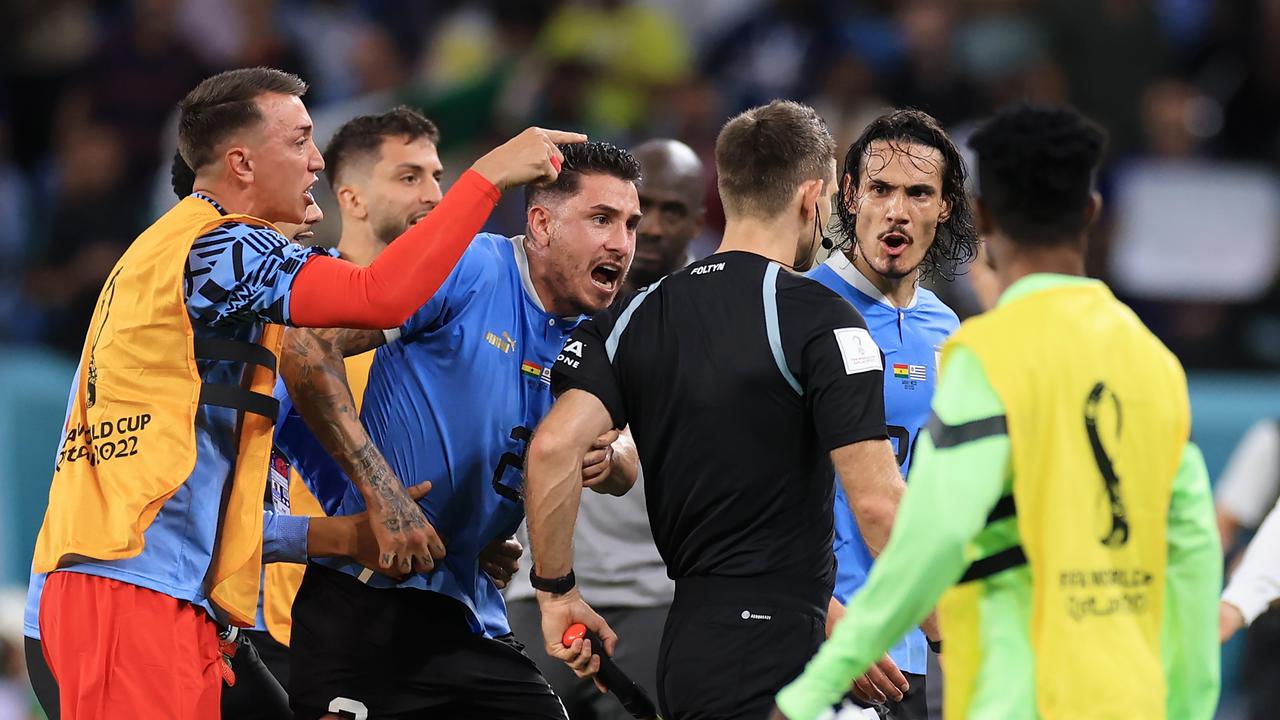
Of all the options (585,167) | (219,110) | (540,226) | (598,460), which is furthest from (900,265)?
(219,110)

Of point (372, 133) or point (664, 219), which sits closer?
point (372, 133)

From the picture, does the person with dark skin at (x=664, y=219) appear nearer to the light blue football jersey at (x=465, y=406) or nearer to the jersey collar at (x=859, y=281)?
the jersey collar at (x=859, y=281)

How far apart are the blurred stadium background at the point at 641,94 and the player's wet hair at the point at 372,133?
12.2 ft

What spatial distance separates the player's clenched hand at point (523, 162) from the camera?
187 inches

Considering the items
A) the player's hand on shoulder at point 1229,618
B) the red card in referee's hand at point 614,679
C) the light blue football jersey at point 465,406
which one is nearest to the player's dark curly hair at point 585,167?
the light blue football jersey at point 465,406

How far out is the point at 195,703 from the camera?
447 centimetres

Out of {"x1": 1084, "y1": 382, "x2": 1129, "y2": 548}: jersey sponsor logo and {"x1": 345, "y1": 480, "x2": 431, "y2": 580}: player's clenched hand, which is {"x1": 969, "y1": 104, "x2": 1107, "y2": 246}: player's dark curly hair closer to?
{"x1": 1084, "y1": 382, "x2": 1129, "y2": 548}: jersey sponsor logo

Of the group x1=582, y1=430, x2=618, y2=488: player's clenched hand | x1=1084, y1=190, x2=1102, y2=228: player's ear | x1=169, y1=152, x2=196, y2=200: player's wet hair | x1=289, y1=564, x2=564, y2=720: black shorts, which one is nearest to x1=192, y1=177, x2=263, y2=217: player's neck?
x1=169, y1=152, x2=196, y2=200: player's wet hair

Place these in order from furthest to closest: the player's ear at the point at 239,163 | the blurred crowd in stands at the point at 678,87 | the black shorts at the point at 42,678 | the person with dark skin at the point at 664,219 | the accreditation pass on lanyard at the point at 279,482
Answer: the blurred crowd in stands at the point at 678,87
the person with dark skin at the point at 664,219
the accreditation pass on lanyard at the point at 279,482
the player's ear at the point at 239,163
the black shorts at the point at 42,678

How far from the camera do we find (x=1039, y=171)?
3.69 metres

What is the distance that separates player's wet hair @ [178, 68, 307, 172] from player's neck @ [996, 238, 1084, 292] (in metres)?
2.12

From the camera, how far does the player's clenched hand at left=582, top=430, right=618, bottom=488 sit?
492cm

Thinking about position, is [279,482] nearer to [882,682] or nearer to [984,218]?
[882,682]

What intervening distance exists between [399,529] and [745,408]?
3.87ft
